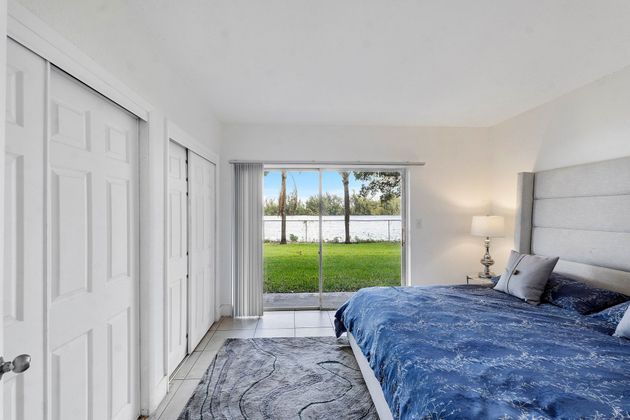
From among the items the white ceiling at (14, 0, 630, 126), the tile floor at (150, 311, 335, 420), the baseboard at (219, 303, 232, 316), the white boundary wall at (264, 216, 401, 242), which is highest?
the white ceiling at (14, 0, 630, 126)

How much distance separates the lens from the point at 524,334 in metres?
1.86

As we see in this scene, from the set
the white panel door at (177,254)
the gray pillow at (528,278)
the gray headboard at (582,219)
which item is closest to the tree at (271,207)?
the white panel door at (177,254)

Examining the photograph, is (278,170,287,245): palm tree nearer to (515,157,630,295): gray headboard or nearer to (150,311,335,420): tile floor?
(150,311,335,420): tile floor

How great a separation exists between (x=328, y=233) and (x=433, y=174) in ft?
5.59

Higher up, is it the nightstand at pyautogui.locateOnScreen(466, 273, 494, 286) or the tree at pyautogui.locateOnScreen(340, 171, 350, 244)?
the tree at pyautogui.locateOnScreen(340, 171, 350, 244)

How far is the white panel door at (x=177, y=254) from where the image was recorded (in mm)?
2496

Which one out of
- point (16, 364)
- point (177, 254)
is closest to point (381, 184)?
point (177, 254)

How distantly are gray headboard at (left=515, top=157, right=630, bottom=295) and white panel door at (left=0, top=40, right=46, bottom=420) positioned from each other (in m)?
3.67

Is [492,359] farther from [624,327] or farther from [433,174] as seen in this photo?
[433,174]

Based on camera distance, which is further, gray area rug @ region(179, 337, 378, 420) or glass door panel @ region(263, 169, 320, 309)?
glass door panel @ region(263, 169, 320, 309)

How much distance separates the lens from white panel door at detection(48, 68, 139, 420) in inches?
51.7

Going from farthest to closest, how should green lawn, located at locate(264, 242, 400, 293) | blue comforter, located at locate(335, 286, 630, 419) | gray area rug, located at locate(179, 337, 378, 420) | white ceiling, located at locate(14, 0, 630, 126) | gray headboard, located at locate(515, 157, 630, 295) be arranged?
1. green lawn, located at locate(264, 242, 400, 293)
2. gray headboard, located at locate(515, 157, 630, 295)
3. gray area rug, located at locate(179, 337, 378, 420)
4. white ceiling, located at locate(14, 0, 630, 126)
5. blue comforter, located at locate(335, 286, 630, 419)

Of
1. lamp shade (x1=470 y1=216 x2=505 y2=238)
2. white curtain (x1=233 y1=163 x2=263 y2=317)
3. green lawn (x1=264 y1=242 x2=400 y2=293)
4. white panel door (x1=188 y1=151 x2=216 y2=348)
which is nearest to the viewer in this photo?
white panel door (x1=188 y1=151 x2=216 y2=348)

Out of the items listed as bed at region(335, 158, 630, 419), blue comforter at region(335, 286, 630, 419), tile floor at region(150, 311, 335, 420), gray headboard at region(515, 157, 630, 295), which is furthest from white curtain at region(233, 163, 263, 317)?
gray headboard at region(515, 157, 630, 295)
